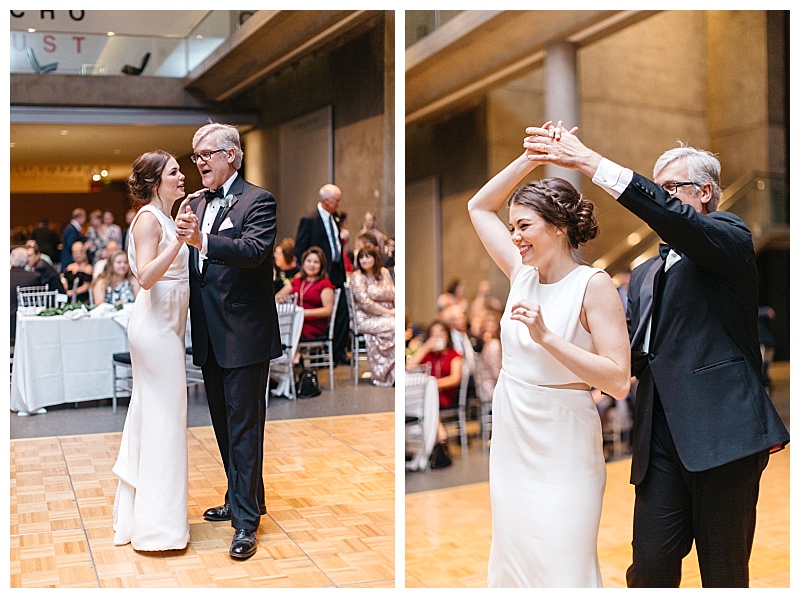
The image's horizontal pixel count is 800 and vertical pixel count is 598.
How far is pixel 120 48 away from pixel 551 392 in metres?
2.00

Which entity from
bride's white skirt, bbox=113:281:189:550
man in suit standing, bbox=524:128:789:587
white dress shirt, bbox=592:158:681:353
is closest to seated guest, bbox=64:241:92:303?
bride's white skirt, bbox=113:281:189:550

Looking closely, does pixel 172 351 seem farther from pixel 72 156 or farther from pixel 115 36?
pixel 115 36

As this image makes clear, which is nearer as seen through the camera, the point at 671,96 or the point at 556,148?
the point at 556,148

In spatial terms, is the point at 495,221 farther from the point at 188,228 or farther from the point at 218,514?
the point at 218,514

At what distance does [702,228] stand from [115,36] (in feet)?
7.08

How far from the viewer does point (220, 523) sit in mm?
3129

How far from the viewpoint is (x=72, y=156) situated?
3.07 m

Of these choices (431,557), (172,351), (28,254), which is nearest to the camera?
(172,351)

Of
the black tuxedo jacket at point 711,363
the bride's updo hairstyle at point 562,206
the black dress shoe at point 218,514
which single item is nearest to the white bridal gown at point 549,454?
the bride's updo hairstyle at point 562,206

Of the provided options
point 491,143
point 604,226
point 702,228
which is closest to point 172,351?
point 702,228

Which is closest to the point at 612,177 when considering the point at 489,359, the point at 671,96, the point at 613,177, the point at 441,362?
the point at 613,177

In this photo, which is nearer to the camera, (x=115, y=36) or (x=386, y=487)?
(x=115, y=36)

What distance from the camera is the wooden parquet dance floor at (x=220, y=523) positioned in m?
2.79

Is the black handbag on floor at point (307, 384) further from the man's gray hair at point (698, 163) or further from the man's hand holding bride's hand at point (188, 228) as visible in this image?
the man's gray hair at point (698, 163)
